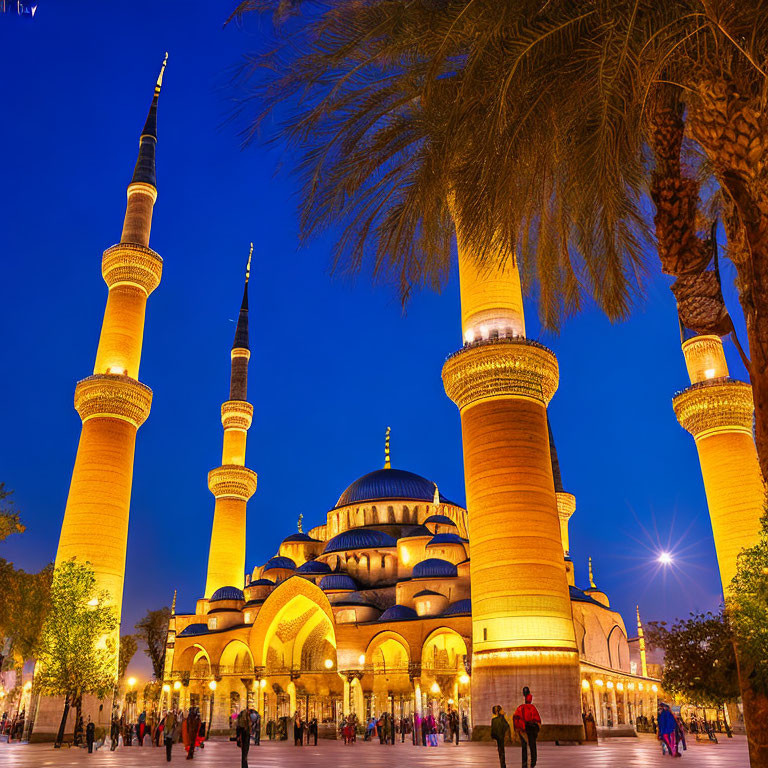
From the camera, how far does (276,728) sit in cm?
3067

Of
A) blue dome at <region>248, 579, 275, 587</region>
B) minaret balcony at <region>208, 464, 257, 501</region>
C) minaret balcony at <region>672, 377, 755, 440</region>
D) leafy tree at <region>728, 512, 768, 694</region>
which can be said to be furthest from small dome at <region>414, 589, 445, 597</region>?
leafy tree at <region>728, 512, 768, 694</region>

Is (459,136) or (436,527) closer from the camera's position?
(459,136)

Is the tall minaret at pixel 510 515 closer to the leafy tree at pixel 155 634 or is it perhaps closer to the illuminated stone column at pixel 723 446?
the illuminated stone column at pixel 723 446

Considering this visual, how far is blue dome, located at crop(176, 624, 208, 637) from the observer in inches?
1508

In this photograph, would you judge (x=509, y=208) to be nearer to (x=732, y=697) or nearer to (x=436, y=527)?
(x=732, y=697)

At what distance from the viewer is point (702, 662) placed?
22.4 metres

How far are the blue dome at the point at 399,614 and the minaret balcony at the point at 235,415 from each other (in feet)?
47.5

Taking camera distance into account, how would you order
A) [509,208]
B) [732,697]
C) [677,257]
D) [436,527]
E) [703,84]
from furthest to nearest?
1. [436,527]
2. [732,697]
3. [509,208]
4. [677,257]
5. [703,84]

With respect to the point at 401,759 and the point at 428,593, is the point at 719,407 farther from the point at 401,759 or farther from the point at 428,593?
the point at 401,759

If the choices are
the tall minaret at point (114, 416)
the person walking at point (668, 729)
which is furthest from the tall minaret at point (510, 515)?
the tall minaret at point (114, 416)

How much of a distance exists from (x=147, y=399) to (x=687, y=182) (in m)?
26.1

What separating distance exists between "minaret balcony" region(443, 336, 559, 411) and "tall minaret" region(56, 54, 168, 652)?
12.7 meters

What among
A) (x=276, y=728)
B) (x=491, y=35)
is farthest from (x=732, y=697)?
(x=491, y=35)

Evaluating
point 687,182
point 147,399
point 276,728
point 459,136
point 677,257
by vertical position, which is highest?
point 147,399
